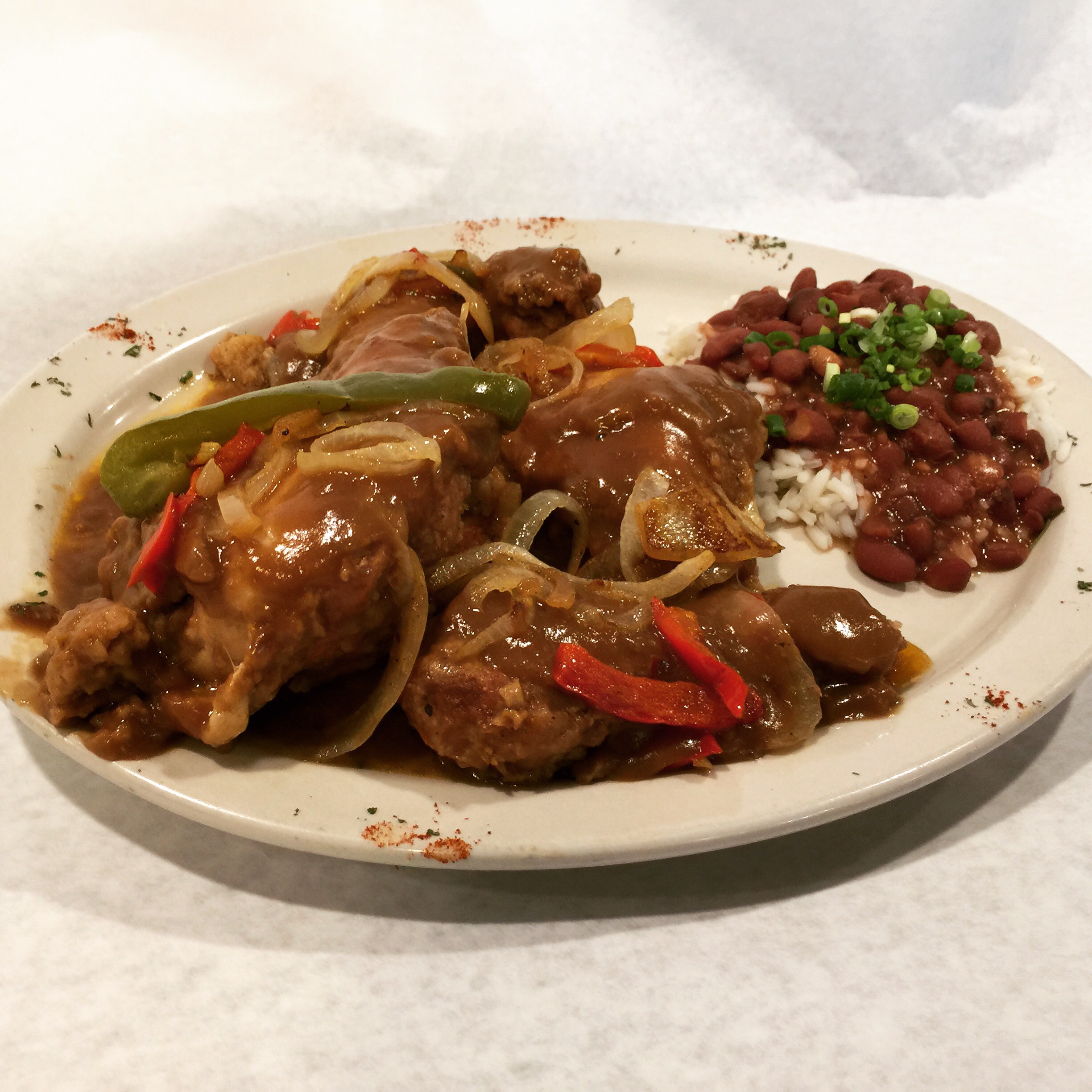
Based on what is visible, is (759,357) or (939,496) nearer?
(939,496)

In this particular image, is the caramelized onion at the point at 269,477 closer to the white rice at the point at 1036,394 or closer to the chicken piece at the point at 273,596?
the chicken piece at the point at 273,596

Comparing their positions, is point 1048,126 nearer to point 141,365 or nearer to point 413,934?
point 141,365

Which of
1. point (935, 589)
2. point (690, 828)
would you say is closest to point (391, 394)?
point (690, 828)

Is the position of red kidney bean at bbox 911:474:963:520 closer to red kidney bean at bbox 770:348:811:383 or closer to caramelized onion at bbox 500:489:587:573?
red kidney bean at bbox 770:348:811:383

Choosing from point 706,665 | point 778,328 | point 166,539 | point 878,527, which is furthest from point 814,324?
point 166,539

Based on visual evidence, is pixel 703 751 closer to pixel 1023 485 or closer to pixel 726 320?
pixel 1023 485

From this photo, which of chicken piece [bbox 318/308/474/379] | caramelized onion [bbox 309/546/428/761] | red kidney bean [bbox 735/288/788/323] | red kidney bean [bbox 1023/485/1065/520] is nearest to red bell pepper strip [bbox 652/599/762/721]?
caramelized onion [bbox 309/546/428/761]

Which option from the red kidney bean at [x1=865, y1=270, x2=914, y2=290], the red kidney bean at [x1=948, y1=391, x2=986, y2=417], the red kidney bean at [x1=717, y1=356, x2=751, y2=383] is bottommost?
the red kidney bean at [x1=717, y1=356, x2=751, y2=383]
